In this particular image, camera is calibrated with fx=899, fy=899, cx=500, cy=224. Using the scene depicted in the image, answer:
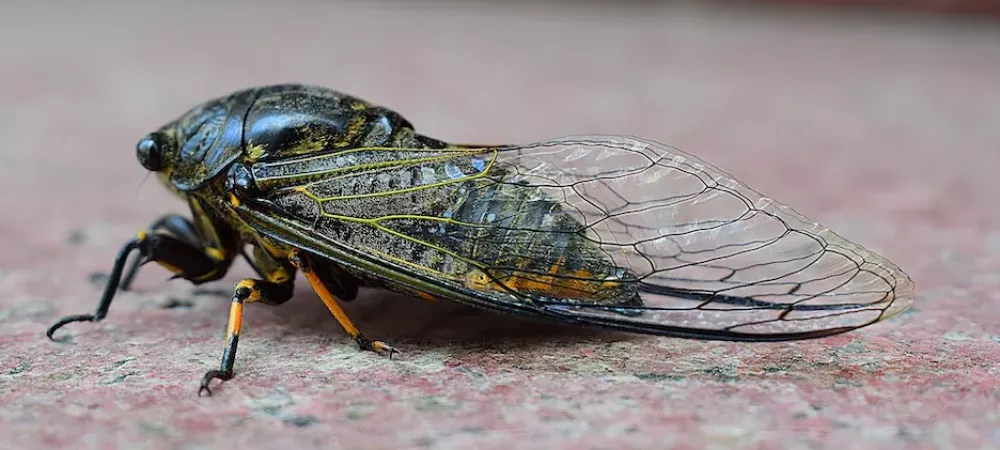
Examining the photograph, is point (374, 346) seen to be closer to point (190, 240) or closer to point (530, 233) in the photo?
point (530, 233)

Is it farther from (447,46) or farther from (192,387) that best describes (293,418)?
(447,46)

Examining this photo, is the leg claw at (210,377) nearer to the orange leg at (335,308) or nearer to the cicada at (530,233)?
the cicada at (530,233)

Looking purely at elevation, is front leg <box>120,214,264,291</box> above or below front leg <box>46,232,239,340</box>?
above

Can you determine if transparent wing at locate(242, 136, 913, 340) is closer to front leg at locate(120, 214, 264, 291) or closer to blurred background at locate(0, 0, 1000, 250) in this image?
front leg at locate(120, 214, 264, 291)

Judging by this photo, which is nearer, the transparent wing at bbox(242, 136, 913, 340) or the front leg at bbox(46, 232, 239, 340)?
the transparent wing at bbox(242, 136, 913, 340)

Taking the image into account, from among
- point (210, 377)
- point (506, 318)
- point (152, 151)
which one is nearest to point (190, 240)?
point (152, 151)

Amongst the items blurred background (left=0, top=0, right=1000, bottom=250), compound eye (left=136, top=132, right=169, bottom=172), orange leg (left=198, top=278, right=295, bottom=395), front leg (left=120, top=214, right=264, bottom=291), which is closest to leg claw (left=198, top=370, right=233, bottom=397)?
orange leg (left=198, top=278, right=295, bottom=395)
